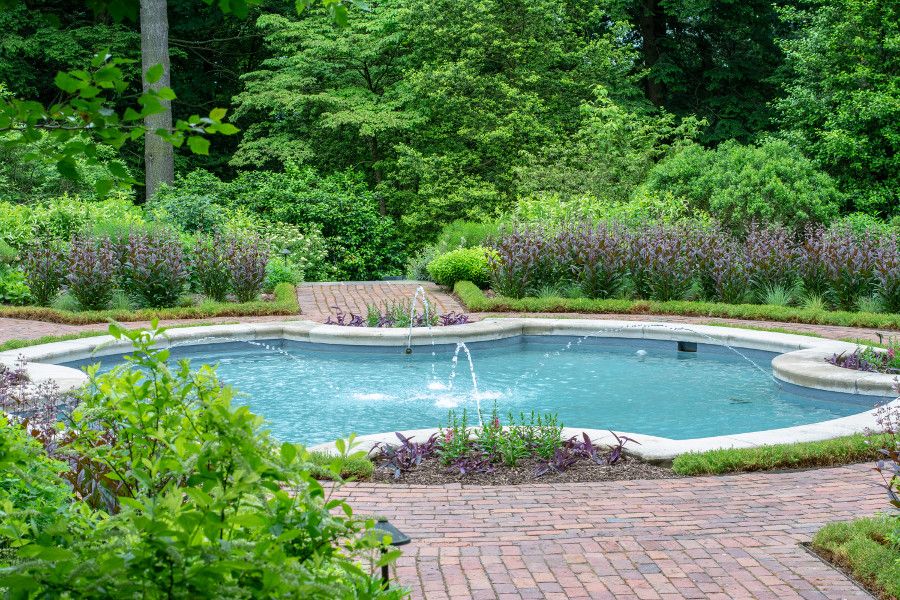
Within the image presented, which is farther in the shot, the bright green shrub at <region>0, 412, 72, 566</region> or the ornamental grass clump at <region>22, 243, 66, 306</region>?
the ornamental grass clump at <region>22, 243, 66, 306</region>

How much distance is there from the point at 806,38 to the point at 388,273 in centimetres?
1116

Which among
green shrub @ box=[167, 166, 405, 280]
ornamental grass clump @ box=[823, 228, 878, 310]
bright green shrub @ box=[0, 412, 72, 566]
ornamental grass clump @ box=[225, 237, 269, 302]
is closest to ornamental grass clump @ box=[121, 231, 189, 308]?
ornamental grass clump @ box=[225, 237, 269, 302]

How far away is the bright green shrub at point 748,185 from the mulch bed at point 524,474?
1121 cm

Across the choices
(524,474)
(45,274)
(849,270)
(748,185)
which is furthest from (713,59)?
(524,474)

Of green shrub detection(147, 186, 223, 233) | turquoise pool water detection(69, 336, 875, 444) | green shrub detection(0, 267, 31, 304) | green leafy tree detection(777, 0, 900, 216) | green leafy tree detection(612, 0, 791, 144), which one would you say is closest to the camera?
turquoise pool water detection(69, 336, 875, 444)

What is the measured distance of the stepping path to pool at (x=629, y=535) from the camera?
4.09m

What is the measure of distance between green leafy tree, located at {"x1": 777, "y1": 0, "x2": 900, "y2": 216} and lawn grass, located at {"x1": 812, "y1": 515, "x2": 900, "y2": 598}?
16611 mm

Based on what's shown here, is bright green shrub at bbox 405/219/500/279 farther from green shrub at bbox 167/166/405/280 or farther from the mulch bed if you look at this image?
the mulch bed

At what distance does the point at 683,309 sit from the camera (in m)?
13.2

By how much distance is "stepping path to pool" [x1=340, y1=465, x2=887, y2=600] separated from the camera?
4.09 meters

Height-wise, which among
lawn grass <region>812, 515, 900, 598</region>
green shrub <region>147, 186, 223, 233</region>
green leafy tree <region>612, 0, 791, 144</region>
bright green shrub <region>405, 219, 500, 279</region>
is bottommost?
lawn grass <region>812, 515, 900, 598</region>

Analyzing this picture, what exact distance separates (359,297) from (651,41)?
16296 mm

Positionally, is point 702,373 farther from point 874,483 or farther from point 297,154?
point 297,154

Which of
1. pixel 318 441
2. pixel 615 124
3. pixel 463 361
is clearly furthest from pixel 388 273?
pixel 318 441
